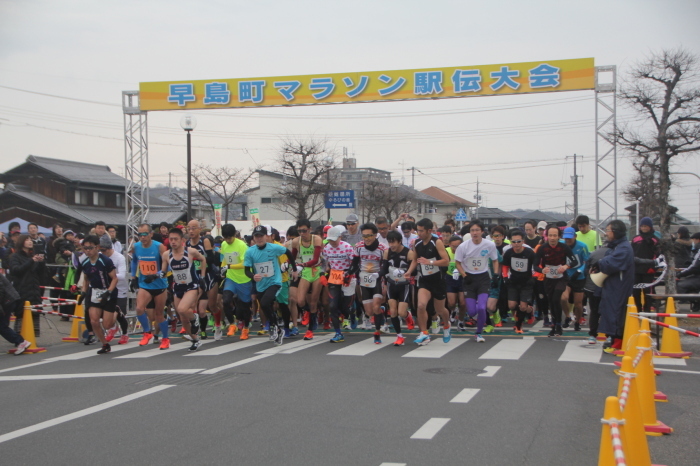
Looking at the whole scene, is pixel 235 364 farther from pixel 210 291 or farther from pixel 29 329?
pixel 29 329

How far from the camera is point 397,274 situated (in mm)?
10867

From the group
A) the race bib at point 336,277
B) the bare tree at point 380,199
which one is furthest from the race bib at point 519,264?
the bare tree at point 380,199

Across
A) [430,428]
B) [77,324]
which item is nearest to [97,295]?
[77,324]

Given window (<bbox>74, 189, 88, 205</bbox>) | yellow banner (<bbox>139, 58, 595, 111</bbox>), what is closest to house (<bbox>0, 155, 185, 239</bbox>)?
window (<bbox>74, 189, 88, 205</bbox>)

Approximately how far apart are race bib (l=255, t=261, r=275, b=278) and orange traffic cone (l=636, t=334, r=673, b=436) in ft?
21.8

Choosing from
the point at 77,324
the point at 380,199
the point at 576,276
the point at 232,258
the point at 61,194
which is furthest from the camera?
the point at 380,199

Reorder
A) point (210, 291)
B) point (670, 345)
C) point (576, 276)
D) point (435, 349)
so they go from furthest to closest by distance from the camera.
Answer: point (210, 291) → point (576, 276) → point (435, 349) → point (670, 345)

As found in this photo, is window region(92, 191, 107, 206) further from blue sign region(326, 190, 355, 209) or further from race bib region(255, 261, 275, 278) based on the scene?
race bib region(255, 261, 275, 278)

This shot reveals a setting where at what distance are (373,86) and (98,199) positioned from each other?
33.0 meters

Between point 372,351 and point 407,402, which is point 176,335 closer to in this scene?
point 372,351

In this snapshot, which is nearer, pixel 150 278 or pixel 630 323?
pixel 630 323

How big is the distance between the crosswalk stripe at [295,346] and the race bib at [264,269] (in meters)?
1.23

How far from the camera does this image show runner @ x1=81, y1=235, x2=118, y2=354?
10930 mm

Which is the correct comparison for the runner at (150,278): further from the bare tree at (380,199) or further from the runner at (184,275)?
the bare tree at (380,199)
